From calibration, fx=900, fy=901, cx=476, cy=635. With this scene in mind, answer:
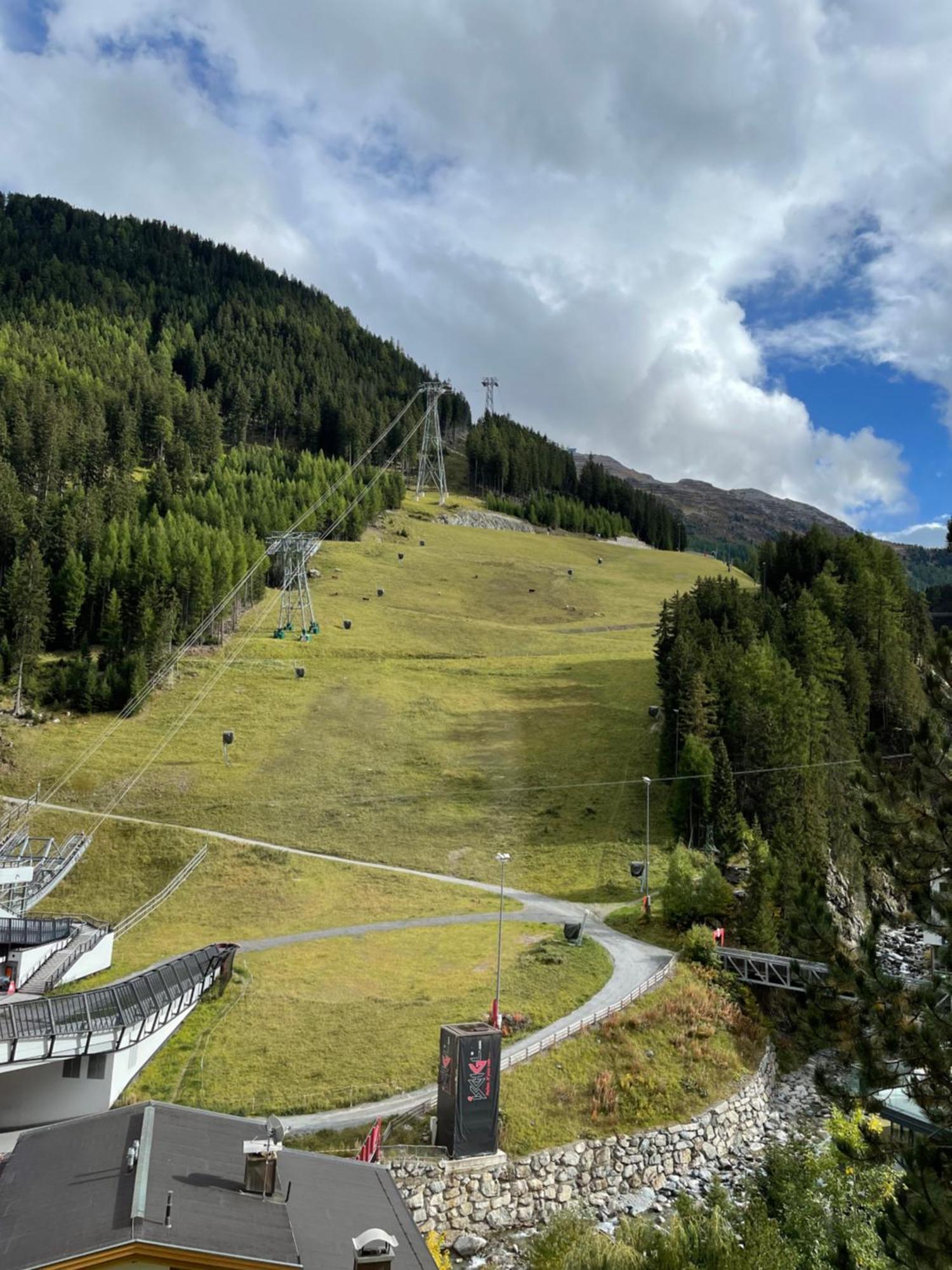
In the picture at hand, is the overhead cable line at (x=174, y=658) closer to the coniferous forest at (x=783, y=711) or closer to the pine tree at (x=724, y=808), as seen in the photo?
the coniferous forest at (x=783, y=711)

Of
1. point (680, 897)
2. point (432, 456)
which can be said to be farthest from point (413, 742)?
point (432, 456)

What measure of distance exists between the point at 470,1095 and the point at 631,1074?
348 inches

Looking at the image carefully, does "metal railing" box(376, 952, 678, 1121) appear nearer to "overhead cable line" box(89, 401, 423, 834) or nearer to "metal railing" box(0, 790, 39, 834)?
"overhead cable line" box(89, 401, 423, 834)

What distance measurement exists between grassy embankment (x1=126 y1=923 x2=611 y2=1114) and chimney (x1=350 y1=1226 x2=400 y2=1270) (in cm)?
1783

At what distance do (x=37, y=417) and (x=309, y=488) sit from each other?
36.8 meters

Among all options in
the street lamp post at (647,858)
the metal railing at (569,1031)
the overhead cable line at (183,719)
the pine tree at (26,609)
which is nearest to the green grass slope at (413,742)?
the overhead cable line at (183,719)

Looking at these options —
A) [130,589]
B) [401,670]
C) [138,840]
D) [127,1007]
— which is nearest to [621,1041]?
[127,1007]

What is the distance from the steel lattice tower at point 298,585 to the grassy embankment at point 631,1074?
58.9m

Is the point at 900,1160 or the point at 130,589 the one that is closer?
the point at 900,1160

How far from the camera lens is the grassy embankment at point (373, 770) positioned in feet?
170

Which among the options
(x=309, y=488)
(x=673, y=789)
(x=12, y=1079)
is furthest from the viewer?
(x=309, y=488)

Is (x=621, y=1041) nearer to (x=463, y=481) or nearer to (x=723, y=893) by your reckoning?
(x=723, y=893)

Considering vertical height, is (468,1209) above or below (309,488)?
below

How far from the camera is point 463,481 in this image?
18088 centimetres
